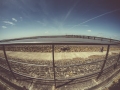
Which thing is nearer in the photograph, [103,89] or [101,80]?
[103,89]

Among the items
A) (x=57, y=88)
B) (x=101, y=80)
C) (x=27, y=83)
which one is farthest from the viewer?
(x=101, y=80)

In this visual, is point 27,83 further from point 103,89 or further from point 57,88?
point 103,89

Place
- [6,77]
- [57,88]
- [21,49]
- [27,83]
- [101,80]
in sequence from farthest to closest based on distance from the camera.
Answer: [21,49] → [6,77] → [101,80] → [27,83] → [57,88]

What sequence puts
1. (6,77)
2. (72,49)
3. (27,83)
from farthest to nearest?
1. (72,49)
2. (6,77)
3. (27,83)

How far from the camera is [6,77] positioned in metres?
2.58

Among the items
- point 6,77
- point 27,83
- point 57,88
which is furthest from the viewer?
point 6,77

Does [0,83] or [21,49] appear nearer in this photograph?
[0,83]

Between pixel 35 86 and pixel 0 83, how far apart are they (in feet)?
4.37

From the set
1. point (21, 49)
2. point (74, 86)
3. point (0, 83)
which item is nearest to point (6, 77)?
point (0, 83)

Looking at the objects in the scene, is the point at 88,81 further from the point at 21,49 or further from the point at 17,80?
the point at 21,49

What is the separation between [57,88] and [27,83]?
94 centimetres

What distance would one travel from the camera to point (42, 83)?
2.21 m

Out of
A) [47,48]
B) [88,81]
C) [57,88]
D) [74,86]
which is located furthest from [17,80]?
[47,48]

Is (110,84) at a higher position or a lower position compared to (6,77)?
lower
